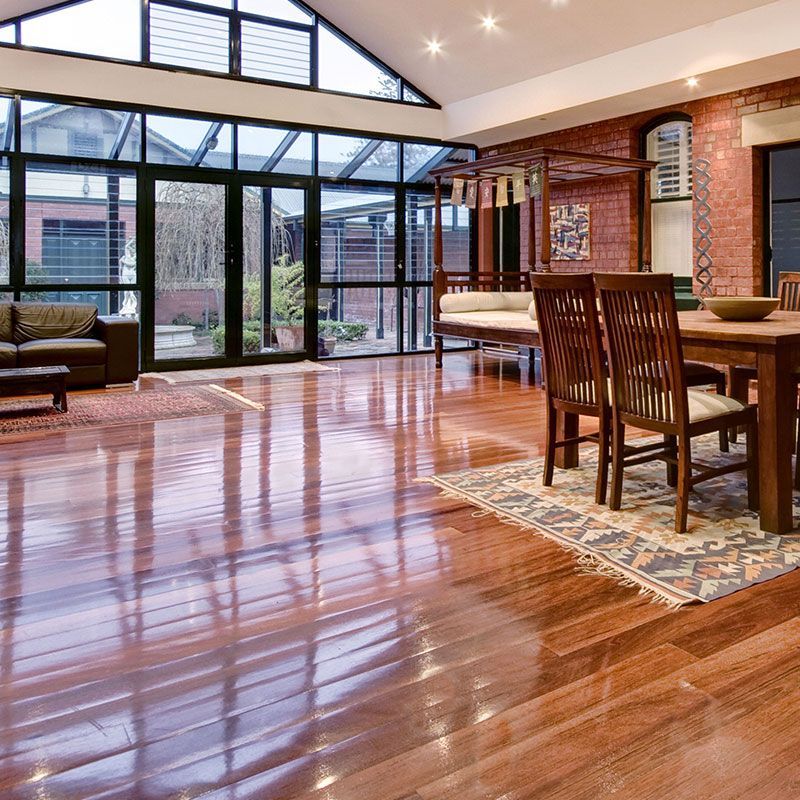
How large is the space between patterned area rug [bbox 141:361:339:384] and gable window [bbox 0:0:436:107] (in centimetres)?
299

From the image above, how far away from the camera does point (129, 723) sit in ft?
5.62

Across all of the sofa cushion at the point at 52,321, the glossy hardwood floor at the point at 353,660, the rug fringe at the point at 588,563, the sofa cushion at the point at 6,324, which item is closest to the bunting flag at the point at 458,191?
the sofa cushion at the point at 52,321

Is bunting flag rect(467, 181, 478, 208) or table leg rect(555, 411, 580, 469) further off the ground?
bunting flag rect(467, 181, 478, 208)

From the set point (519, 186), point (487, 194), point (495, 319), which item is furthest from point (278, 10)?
point (495, 319)

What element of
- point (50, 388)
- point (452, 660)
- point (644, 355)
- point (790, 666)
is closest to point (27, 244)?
point (50, 388)

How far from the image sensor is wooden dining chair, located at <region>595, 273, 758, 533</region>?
2.86 metres

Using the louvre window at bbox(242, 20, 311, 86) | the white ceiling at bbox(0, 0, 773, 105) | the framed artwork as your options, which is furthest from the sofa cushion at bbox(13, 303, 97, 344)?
the framed artwork

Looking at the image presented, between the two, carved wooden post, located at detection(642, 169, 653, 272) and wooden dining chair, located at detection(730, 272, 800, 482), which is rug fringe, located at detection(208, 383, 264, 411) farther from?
carved wooden post, located at detection(642, 169, 653, 272)

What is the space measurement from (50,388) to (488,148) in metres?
6.33

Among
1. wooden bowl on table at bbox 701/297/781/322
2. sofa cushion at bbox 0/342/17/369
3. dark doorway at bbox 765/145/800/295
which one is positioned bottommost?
sofa cushion at bbox 0/342/17/369

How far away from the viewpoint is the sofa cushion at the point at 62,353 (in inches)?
245

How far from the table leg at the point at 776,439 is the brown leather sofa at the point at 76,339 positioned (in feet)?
17.6

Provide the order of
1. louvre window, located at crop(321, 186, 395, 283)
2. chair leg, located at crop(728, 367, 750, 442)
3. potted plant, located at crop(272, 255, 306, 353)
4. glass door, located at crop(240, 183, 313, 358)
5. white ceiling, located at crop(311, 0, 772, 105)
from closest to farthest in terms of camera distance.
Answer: chair leg, located at crop(728, 367, 750, 442) → white ceiling, located at crop(311, 0, 772, 105) → glass door, located at crop(240, 183, 313, 358) → potted plant, located at crop(272, 255, 306, 353) → louvre window, located at crop(321, 186, 395, 283)

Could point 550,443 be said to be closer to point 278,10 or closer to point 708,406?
point 708,406
